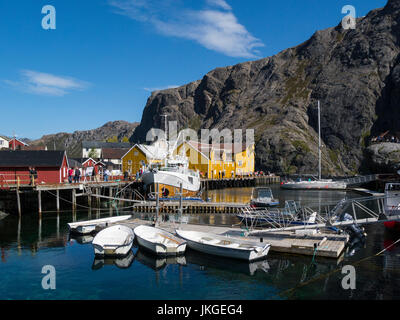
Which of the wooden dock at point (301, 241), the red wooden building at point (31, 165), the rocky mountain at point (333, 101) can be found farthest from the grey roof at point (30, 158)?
the rocky mountain at point (333, 101)

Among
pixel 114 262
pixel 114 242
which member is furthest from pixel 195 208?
pixel 114 262

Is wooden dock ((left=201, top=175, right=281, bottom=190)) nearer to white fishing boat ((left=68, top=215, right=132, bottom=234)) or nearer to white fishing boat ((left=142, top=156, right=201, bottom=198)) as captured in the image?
white fishing boat ((left=142, top=156, right=201, bottom=198))

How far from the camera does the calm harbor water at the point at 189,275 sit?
1708cm

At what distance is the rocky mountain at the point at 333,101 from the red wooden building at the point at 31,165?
3471 inches

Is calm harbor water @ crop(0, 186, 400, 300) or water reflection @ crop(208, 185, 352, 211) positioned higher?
water reflection @ crop(208, 185, 352, 211)

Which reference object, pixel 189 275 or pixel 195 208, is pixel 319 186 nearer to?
pixel 195 208

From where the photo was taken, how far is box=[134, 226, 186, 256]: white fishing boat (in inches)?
914

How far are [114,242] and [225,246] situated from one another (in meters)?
7.92

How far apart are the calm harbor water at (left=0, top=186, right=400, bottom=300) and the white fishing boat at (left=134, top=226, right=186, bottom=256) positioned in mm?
631

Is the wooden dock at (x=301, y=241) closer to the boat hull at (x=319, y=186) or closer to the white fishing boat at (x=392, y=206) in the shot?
the white fishing boat at (x=392, y=206)

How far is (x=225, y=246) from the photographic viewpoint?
22.3 meters

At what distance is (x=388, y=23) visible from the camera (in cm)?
15225

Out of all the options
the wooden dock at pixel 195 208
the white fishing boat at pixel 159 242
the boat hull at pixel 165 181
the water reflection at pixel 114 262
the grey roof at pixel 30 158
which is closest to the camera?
the water reflection at pixel 114 262

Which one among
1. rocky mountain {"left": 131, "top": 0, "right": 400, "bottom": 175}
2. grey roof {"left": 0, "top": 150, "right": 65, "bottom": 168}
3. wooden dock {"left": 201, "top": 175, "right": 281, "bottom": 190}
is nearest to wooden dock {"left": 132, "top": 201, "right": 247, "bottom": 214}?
grey roof {"left": 0, "top": 150, "right": 65, "bottom": 168}
